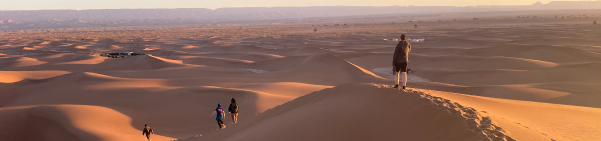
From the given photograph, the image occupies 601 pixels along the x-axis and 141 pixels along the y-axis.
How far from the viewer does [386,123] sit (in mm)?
5488

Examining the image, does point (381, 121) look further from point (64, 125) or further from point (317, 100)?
point (64, 125)

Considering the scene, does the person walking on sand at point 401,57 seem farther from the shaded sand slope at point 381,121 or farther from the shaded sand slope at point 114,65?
the shaded sand slope at point 114,65

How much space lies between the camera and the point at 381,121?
5.59 m

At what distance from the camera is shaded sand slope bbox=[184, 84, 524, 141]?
4762 millimetres

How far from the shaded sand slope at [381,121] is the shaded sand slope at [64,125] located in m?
4.22

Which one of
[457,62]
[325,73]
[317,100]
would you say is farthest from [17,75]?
[457,62]

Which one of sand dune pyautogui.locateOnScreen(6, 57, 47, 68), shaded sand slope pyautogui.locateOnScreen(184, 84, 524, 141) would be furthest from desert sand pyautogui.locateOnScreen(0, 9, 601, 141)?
sand dune pyautogui.locateOnScreen(6, 57, 47, 68)

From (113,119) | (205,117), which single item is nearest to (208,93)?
(205,117)

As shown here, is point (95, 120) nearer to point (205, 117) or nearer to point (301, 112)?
point (205, 117)

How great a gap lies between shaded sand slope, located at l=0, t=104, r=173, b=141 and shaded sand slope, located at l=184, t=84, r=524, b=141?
4.22 m

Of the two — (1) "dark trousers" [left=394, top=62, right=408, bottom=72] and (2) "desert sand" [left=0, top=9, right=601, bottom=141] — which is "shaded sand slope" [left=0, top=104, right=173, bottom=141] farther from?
(1) "dark trousers" [left=394, top=62, right=408, bottom=72]

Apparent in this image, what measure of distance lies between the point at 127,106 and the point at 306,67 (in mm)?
9984

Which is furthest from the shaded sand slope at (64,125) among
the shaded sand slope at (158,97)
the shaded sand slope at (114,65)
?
the shaded sand slope at (114,65)

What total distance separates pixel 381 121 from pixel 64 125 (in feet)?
28.2
